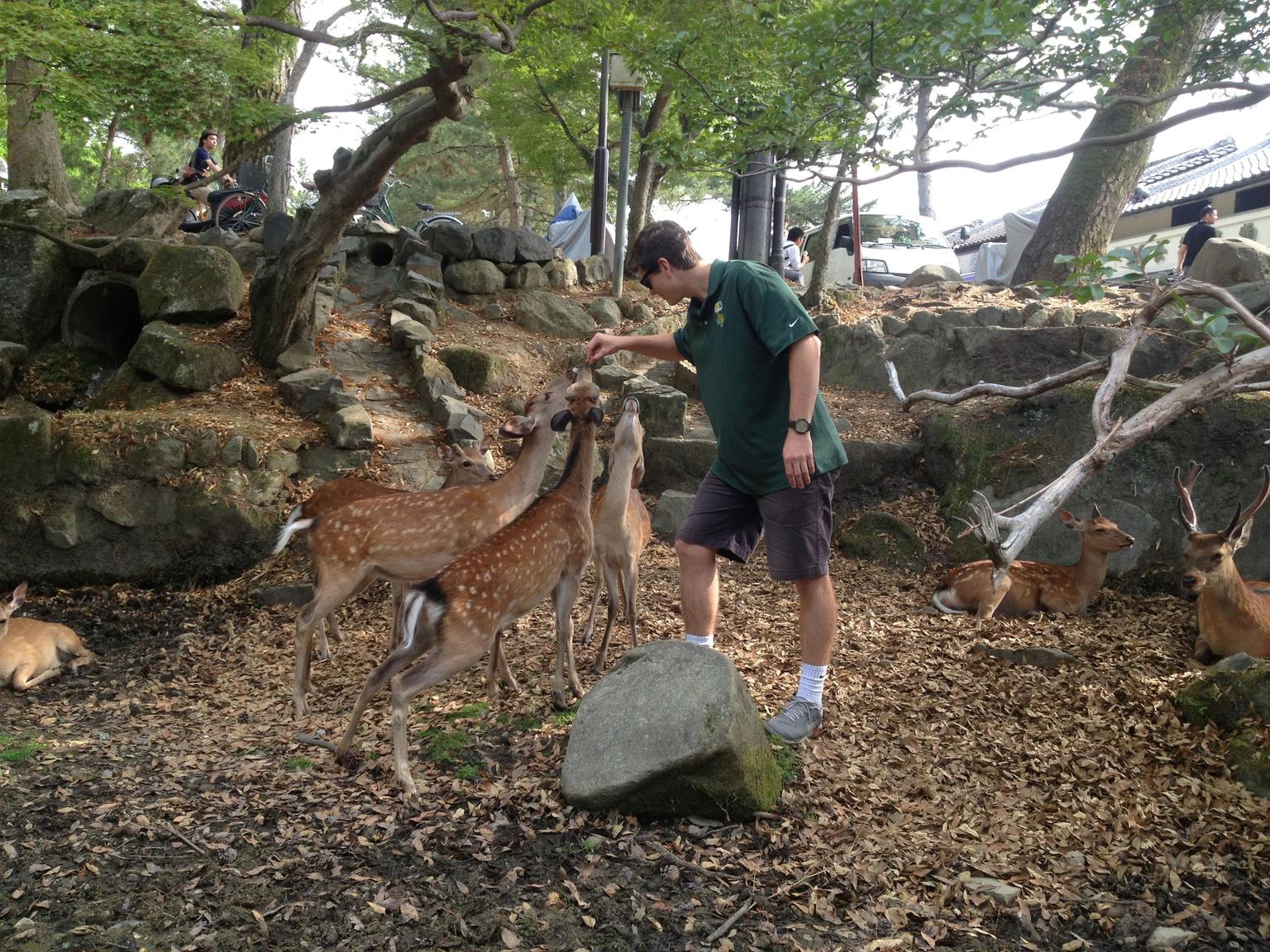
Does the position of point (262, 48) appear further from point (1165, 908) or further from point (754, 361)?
point (1165, 908)

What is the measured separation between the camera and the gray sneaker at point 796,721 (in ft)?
12.6

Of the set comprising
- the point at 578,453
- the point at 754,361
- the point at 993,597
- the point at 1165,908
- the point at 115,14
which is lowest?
the point at 1165,908

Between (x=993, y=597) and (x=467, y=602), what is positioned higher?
(x=467, y=602)

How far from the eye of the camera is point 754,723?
11.7 feet

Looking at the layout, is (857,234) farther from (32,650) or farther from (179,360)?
(32,650)

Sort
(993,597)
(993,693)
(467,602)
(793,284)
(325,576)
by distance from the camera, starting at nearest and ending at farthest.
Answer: (467,602), (993,693), (325,576), (993,597), (793,284)

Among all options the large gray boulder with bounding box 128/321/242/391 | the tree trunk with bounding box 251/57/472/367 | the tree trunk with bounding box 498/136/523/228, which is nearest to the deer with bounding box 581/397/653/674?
the tree trunk with bounding box 251/57/472/367

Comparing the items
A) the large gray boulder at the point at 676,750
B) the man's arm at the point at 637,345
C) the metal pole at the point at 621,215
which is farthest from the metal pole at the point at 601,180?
the large gray boulder at the point at 676,750

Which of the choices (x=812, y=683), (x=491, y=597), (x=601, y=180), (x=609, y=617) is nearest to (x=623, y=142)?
(x=601, y=180)

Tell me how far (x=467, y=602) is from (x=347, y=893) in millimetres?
1199

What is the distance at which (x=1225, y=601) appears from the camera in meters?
4.89

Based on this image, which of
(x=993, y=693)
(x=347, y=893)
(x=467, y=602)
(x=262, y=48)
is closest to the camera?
(x=347, y=893)

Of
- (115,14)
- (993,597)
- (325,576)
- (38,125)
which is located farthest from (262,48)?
(993,597)

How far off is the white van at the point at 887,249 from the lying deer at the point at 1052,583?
9784 mm
